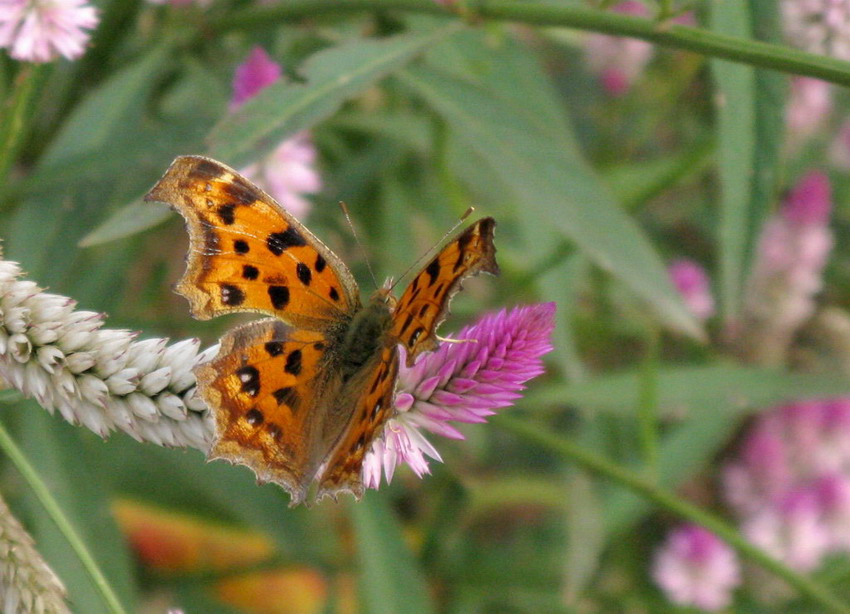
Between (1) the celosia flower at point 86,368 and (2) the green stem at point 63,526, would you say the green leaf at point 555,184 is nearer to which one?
(1) the celosia flower at point 86,368

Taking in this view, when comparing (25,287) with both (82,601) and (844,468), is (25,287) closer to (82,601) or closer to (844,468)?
(82,601)

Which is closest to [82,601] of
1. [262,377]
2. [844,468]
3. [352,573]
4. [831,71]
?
[262,377]

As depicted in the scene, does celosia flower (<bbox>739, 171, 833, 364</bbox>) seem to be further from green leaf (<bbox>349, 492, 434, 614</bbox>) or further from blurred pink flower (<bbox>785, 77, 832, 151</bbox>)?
green leaf (<bbox>349, 492, 434, 614</bbox>)

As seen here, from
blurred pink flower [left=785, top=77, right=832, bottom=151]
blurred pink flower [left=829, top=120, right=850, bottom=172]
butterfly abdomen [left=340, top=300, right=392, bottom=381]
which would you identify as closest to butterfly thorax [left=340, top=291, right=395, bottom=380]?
butterfly abdomen [left=340, top=300, right=392, bottom=381]

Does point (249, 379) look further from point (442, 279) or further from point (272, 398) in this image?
point (442, 279)

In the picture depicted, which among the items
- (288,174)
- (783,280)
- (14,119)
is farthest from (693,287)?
(14,119)

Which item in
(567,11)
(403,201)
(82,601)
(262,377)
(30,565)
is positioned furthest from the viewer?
(403,201)
